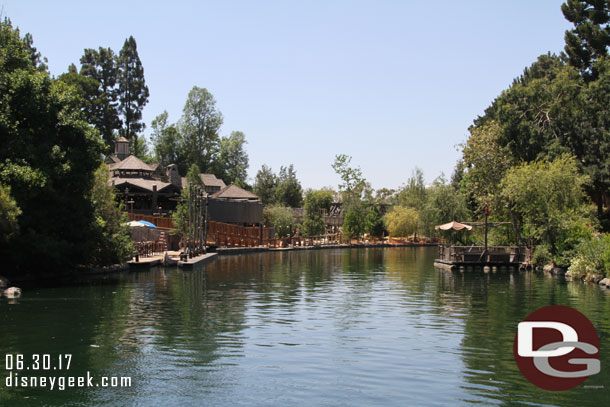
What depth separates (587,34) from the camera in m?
51.6

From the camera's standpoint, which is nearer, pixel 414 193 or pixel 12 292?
pixel 12 292

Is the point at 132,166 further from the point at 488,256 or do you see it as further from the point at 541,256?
the point at 541,256

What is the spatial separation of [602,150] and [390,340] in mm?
33965

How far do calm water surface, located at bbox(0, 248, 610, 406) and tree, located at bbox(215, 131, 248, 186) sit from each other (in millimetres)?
82219

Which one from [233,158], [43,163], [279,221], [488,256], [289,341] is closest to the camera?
[289,341]

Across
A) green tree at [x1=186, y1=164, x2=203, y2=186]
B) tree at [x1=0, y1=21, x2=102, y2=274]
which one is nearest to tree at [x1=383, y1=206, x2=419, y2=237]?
green tree at [x1=186, y1=164, x2=203, y2=186]

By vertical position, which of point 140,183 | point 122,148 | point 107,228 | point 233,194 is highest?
point 122,148

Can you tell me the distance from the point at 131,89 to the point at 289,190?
3274 centimetres

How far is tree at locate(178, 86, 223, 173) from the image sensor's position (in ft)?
364

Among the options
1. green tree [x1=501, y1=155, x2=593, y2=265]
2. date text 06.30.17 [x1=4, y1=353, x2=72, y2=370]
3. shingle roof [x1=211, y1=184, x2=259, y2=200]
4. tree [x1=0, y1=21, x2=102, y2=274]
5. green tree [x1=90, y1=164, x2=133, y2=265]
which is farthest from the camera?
shingle roof [x1=211, y1=184, x2=259, y2=200]

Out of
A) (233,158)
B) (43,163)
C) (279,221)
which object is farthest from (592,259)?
(233,158)

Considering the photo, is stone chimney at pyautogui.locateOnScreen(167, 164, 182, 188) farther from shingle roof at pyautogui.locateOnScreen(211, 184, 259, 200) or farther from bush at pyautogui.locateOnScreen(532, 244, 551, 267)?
bush at pyautogui.locateOnScreen(532, 244, 551, 267)

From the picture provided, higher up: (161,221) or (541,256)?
(161,221)

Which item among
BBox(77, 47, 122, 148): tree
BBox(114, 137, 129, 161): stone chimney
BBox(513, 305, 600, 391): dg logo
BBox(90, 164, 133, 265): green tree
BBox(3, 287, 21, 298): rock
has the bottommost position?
BBox(513, 305, 600, 391): dg logo
